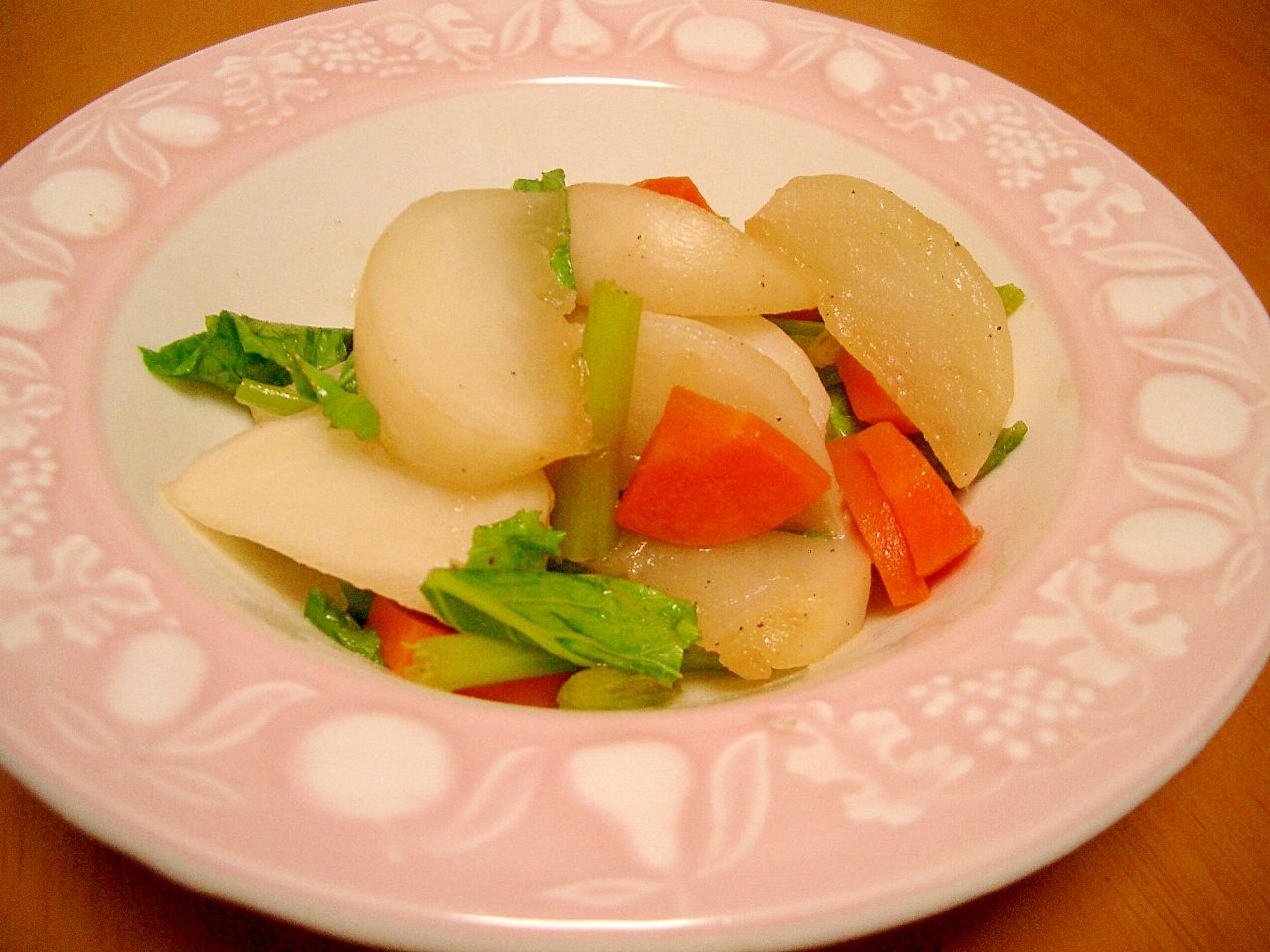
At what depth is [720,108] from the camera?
83.7 inches

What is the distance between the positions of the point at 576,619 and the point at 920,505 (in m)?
0.57

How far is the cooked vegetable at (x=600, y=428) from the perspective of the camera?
143 cm

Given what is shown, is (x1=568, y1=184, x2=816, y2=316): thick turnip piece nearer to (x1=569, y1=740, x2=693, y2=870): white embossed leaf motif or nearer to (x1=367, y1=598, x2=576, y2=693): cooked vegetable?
(x1=367, y1=598, x2=576, y2=693): cooked vegetable

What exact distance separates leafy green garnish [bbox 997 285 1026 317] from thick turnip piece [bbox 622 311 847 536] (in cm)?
49

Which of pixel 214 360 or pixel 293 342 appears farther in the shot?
pixel 293 342

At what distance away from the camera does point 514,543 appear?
4.43 feet

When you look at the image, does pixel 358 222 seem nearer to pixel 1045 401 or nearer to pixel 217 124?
pixel 217 124

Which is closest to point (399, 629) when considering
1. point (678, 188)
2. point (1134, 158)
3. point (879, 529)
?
point (879, 529)

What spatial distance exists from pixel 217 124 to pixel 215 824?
1.46 m

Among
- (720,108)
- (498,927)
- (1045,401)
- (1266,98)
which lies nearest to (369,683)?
(498,927)

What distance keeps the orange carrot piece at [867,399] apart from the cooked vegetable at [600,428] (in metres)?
0.46

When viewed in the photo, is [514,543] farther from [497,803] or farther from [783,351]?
[783,351]

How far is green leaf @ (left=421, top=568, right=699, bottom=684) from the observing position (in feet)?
4.39

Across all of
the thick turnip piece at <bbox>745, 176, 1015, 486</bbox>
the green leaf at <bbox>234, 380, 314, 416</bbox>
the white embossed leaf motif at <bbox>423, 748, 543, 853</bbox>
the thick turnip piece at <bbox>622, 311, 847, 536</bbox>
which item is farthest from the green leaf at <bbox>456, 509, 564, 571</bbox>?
the thick turnip piece at <bbox>745, 176, 1015, 486</bbox>
